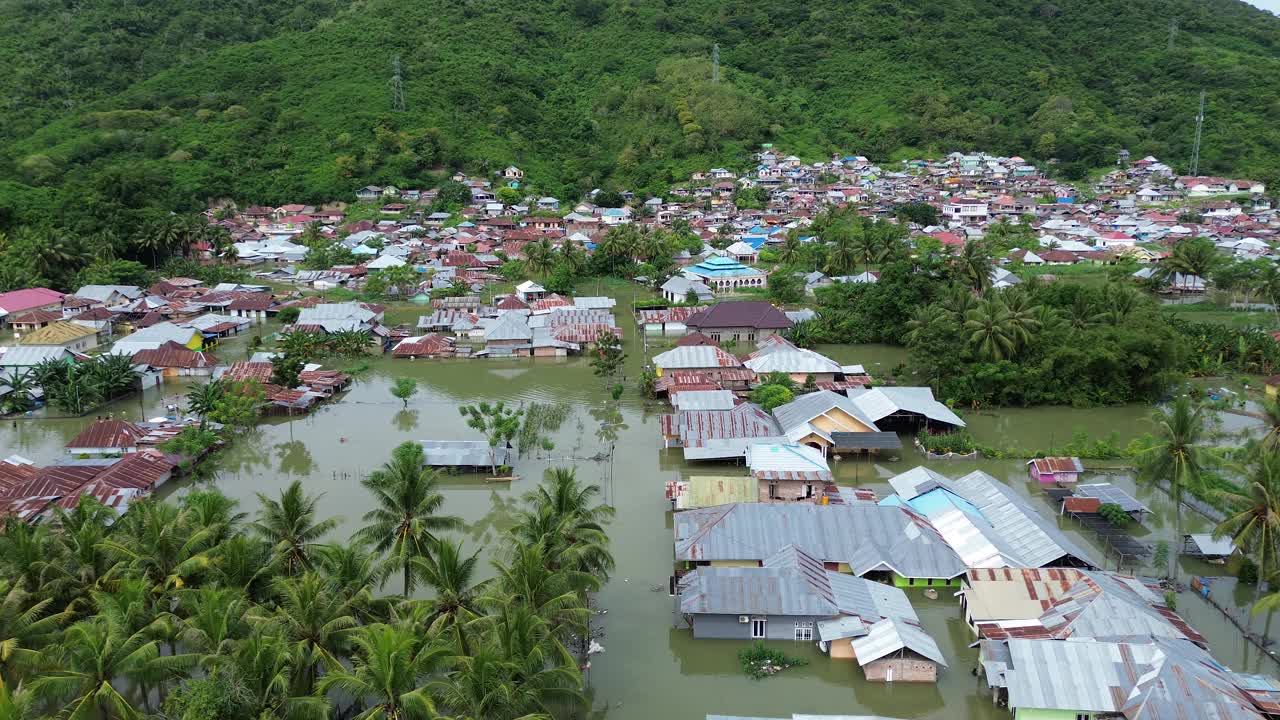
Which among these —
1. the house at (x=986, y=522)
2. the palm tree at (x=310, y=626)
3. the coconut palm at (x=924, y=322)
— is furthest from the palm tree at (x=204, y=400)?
the coconut palm at (x=924, y=322)

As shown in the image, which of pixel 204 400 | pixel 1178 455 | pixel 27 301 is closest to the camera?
pixel 1178 455

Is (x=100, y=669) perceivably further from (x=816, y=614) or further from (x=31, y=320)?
(x=31, y=320)

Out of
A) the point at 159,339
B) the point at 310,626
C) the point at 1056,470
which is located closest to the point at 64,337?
the point at 159,339

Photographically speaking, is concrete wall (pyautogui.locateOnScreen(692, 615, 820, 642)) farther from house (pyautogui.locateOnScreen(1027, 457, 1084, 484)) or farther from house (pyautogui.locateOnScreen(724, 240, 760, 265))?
house (pyautogui.locateOnScreen(724, 240, 760, 265))

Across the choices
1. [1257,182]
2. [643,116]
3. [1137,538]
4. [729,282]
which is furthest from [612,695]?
[643,116]

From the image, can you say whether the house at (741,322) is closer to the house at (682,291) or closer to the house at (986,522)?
the house at (682,291)

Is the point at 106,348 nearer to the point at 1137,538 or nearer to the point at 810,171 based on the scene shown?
the point at 1137,538
